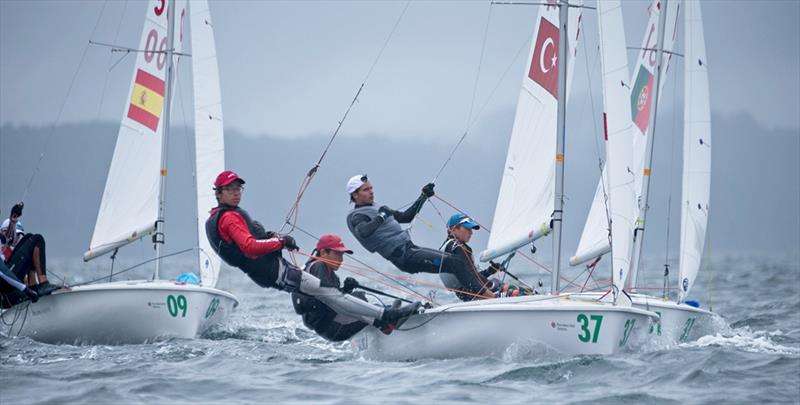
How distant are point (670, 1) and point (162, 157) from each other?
6579 mm

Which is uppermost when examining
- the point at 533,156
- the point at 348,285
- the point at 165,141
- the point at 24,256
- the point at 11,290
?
the point at 165,141

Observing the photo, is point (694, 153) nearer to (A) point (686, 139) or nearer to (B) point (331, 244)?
(A) point (686, 139)

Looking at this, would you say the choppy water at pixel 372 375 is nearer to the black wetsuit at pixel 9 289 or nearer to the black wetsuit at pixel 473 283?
the black wetsuit at pixel 9 289

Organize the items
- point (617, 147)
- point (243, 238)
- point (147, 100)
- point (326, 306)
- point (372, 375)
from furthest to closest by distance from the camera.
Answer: point (147, 100) → point (617, 147) → point (326, 306) → point (243, 238) → point (372, 375)

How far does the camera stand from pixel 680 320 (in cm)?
1251

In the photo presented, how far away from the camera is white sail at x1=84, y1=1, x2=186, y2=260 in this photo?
14.2 m

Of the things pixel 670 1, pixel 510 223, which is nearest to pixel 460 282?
pixel 510 223

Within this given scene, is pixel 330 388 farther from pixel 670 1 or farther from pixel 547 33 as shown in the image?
pixel 670 1

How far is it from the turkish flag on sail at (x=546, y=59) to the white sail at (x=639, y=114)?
3.07 metres

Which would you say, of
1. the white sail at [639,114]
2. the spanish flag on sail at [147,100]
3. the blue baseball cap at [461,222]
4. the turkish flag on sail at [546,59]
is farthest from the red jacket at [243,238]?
the white sail at [639,114]

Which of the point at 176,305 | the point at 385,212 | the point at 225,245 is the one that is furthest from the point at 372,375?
the point at 176,305

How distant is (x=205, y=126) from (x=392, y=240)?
4.83m

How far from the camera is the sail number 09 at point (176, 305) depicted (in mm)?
12117

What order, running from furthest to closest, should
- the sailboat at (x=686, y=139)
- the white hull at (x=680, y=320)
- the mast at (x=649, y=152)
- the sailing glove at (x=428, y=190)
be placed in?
the sailboat at (x=686, y=139)
the mast at (x=649, y=152)
the white hull at (x=680, y=320)
the sailing glove at (x=428, y=190)
